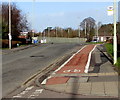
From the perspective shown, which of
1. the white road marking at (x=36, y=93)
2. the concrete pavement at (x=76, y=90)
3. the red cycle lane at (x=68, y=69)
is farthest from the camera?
the red cycle lane at (x=68, y=69)

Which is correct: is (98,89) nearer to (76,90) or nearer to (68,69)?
(76,90)

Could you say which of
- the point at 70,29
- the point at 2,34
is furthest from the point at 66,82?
the point at 70,29

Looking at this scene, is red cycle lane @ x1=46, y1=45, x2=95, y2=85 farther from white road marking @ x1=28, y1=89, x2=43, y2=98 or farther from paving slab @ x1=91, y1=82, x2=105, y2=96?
paving slab @ x1=91, y1=82, x2=105, y2=96

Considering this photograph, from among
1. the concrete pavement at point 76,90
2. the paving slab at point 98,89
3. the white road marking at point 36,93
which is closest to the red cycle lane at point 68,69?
the concrete pavement at point 76,90

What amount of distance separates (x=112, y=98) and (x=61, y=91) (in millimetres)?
1878

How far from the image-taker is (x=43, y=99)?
28.2 feet

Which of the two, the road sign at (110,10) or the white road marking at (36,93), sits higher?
the road sign at (110,10)

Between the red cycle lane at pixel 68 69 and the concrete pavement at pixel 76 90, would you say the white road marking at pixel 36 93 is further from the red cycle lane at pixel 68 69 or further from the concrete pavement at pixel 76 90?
the red cycle lane at pixel 68 69

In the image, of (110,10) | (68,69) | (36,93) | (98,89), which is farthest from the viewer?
(110,10)

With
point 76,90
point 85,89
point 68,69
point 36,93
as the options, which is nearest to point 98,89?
point 85,89

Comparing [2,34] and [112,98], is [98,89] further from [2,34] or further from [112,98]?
[2,34]

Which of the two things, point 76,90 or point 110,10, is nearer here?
point 76,90

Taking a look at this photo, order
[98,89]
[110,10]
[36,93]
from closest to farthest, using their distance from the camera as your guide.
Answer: [36,93]
[98,89]
[110,10]

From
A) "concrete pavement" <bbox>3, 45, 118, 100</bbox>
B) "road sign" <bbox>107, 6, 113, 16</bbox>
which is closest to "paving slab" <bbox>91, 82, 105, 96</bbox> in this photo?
"concrete pavement" <bbox>3, 45, 118, 100</bbox>
